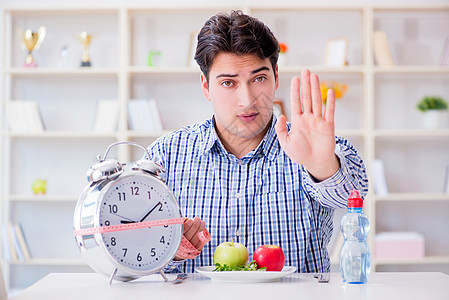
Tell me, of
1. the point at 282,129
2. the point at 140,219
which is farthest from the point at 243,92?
the point at 140,219

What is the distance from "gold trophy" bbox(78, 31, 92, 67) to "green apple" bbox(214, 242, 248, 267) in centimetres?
267

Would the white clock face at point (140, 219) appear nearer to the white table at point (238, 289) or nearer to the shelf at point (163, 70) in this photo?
the white table at point (238, 289)

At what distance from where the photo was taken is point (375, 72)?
12.3 ft

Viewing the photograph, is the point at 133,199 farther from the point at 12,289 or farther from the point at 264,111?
the point at 12,289

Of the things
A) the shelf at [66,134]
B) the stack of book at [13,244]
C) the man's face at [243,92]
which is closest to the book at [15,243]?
the stack of book at [13,244]

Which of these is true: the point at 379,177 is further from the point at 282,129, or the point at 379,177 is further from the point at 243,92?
the point at 282,129

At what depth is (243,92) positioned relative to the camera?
1.73 meters

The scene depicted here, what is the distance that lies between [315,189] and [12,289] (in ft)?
9.64

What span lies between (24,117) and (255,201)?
2479mm

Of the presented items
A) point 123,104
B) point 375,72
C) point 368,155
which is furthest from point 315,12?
point 123,104

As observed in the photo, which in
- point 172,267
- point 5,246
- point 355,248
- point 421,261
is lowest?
point 421,261

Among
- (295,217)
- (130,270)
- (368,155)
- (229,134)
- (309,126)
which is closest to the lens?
(130,270)

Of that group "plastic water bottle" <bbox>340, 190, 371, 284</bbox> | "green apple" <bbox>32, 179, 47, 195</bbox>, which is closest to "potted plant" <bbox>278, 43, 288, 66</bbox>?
"green apple" <bbox>32, 179, 47, 195</bbox>

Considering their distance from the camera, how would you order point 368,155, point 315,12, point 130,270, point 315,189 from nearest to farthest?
point 130,270 → point 315,189 → point 368,155 → point 315,12
